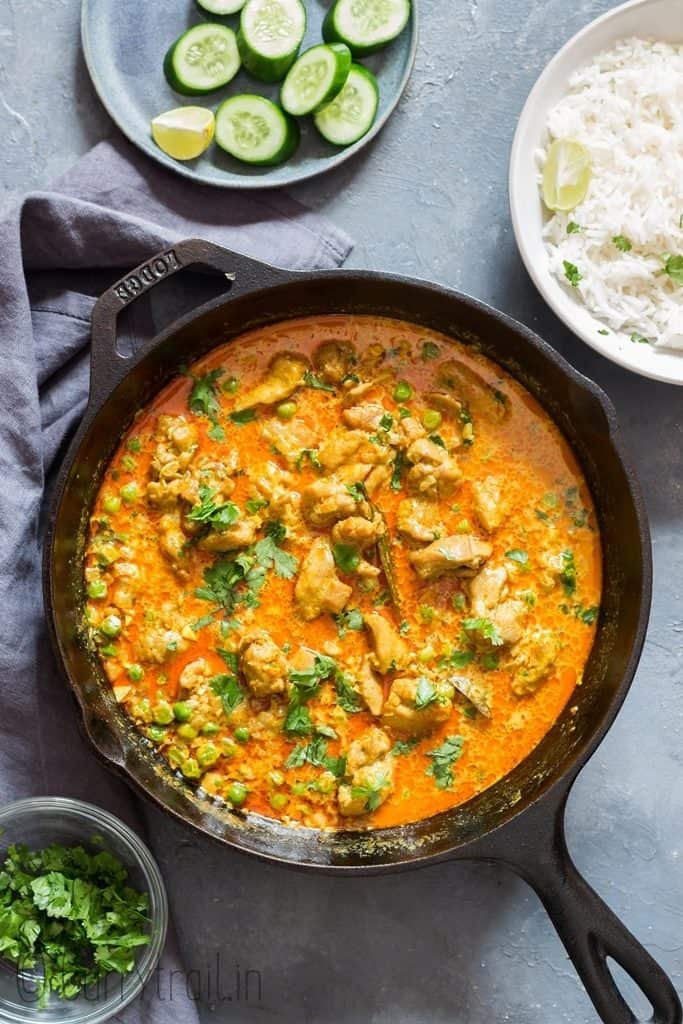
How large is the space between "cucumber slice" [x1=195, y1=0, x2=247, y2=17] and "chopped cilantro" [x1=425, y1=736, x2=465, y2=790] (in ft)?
9.87

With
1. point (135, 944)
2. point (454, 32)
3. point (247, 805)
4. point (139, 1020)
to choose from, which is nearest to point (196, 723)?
point (247, 805)

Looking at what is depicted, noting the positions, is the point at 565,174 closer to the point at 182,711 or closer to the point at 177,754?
the point at 182,711

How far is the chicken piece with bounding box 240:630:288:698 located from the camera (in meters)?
4.06

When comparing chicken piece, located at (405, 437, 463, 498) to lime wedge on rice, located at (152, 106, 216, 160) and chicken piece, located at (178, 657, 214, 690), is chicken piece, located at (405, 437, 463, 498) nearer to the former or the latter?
chicken piece, located at (178, 657, 214, 690)

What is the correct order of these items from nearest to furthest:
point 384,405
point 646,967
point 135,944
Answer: point 646,967 → point 135,944 → point 384,405

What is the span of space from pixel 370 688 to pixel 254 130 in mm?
2254

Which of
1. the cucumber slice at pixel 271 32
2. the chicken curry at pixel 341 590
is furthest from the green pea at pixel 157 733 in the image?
the cucumber slice at pixel 271 32

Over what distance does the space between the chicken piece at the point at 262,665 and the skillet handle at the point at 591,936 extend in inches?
40.4

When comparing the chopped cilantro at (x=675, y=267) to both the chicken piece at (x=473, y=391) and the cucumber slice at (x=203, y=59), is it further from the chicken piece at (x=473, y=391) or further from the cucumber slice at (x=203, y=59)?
the cucumber slice at (x=203, y=59)

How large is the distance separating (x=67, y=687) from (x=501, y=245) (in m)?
2.44

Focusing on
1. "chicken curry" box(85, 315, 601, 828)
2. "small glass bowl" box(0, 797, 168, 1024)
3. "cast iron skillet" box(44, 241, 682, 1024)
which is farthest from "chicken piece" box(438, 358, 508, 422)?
"small glass bowl" box(0, 797, 168, 1024)

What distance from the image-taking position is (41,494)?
4.18 meters

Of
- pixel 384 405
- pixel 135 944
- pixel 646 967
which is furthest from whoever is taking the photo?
pixel 384 405

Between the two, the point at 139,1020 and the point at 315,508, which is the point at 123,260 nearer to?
the point at 315,508
